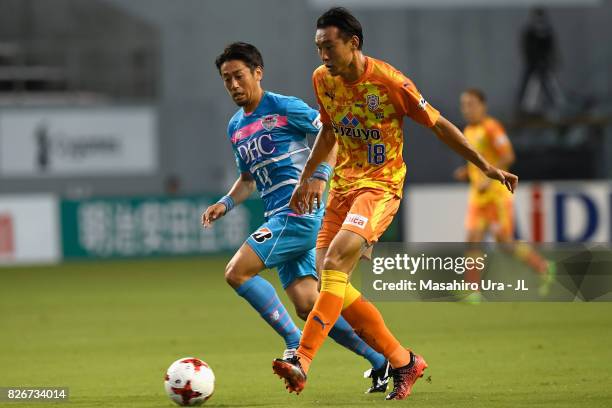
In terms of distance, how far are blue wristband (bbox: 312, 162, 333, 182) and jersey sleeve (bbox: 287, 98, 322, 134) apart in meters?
0.60

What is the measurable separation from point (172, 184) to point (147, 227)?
192 inches

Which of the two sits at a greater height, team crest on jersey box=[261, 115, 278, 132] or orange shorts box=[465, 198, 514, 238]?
team crest on jersey box=[261, 115, 278, 132]

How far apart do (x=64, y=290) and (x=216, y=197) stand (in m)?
5.88

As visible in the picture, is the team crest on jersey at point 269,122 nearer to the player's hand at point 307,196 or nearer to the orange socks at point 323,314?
the player's hand at point 307,196

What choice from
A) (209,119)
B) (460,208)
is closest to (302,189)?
(460,208)

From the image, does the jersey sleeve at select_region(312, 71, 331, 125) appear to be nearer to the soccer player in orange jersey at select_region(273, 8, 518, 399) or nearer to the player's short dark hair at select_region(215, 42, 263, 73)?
the soccer player in orange jersey at select_region(273, 8, 518, 399)

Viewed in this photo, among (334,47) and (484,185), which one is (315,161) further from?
(484,185)

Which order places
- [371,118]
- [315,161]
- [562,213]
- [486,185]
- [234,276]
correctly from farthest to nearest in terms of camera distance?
[562,213]
[486,185]
[234,276]
[315,161]
[371,118]

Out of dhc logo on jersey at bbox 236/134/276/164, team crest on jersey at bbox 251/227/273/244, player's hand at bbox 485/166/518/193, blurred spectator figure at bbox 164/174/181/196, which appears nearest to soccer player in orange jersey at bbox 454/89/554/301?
dhc logo on jersey at bbox 236/134/276/164

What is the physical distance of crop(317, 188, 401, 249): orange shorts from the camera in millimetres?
6461

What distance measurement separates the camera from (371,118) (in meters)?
6.56

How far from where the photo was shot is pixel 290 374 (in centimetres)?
604

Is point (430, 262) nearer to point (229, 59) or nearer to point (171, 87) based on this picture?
point (229, 59)

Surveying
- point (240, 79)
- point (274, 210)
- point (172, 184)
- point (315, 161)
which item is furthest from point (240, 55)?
→ point (172, 184)
